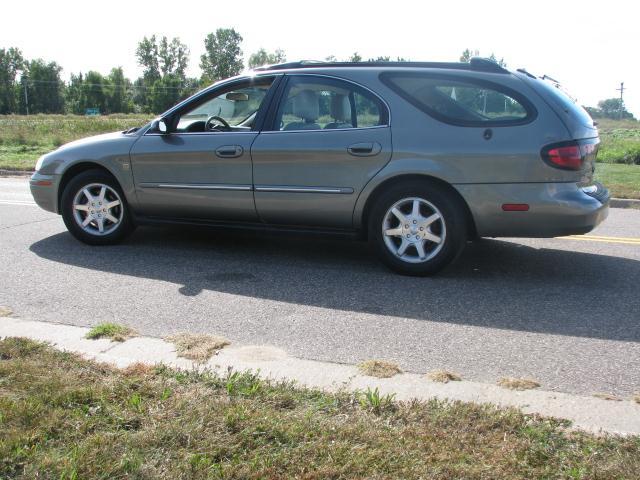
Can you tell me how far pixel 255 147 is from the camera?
6410 mm

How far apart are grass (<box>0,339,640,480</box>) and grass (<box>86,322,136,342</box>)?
0.73 meters

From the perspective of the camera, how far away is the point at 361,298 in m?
5.43

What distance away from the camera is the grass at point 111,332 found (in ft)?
14.3

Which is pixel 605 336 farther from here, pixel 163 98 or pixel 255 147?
pixel 163 98

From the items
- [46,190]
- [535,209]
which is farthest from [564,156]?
[46,190]

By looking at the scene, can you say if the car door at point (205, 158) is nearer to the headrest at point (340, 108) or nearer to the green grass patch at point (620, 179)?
the headrest at point (340, 108)

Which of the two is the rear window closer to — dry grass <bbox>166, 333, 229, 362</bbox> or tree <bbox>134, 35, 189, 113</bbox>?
dry grass <bbox>166, 333, 229, 362</bbox>

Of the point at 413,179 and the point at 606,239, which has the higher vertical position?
the point at 413,179

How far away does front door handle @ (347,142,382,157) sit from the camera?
6.00 meters

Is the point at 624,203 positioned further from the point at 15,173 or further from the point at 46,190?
the point at 15,173

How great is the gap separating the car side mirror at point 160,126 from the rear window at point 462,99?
6.88 feet

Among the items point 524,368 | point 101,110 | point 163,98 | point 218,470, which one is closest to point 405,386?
point 524,368

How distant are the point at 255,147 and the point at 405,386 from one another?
331 centimetres

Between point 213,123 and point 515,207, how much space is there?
2909 mm
